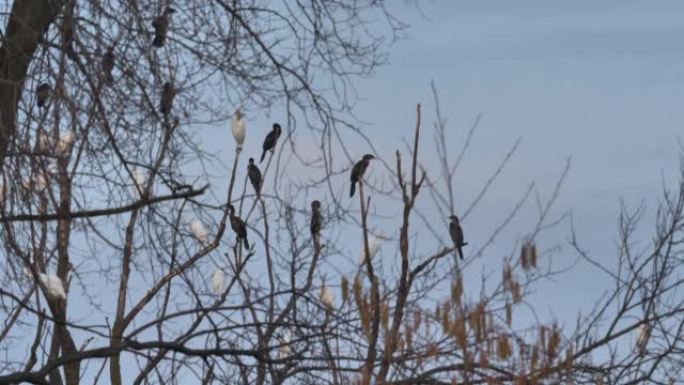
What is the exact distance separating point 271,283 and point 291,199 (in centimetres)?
49

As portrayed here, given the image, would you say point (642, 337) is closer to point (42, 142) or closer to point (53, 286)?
point (53, 286)

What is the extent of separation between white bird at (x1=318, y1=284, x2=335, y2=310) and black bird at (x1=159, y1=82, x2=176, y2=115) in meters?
1.18

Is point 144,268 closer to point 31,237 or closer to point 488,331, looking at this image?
point 31,237

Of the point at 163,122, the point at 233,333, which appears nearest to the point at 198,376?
the point at 233,333

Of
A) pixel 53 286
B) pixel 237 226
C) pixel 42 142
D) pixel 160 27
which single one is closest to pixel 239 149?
pixel 237 226

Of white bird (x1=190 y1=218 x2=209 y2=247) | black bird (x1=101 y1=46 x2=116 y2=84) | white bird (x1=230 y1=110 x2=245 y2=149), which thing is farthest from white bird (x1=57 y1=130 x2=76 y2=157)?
white bird (x1=230 y1=110 x2=245 y2=149)

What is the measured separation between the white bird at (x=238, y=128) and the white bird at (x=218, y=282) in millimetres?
808

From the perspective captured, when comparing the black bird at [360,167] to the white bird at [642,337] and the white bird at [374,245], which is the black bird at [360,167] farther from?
the white bird at [642,337]

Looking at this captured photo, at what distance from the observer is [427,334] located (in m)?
4.69

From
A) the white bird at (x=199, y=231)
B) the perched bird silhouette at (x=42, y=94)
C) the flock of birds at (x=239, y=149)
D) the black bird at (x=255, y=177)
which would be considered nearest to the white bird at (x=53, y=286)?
the flock of birds at (x=239, y=149)

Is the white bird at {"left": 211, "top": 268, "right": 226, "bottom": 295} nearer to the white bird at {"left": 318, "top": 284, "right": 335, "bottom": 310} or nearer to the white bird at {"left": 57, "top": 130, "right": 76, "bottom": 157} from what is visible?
the white bird at {"left": 318, "top": 284, "right": 335, "bottom": 310}

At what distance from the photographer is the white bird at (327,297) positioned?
6.56 metres

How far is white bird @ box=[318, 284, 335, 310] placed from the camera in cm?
656

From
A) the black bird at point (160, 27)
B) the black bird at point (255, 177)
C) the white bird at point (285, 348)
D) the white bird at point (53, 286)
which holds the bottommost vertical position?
the white bird at point (285, 348)
